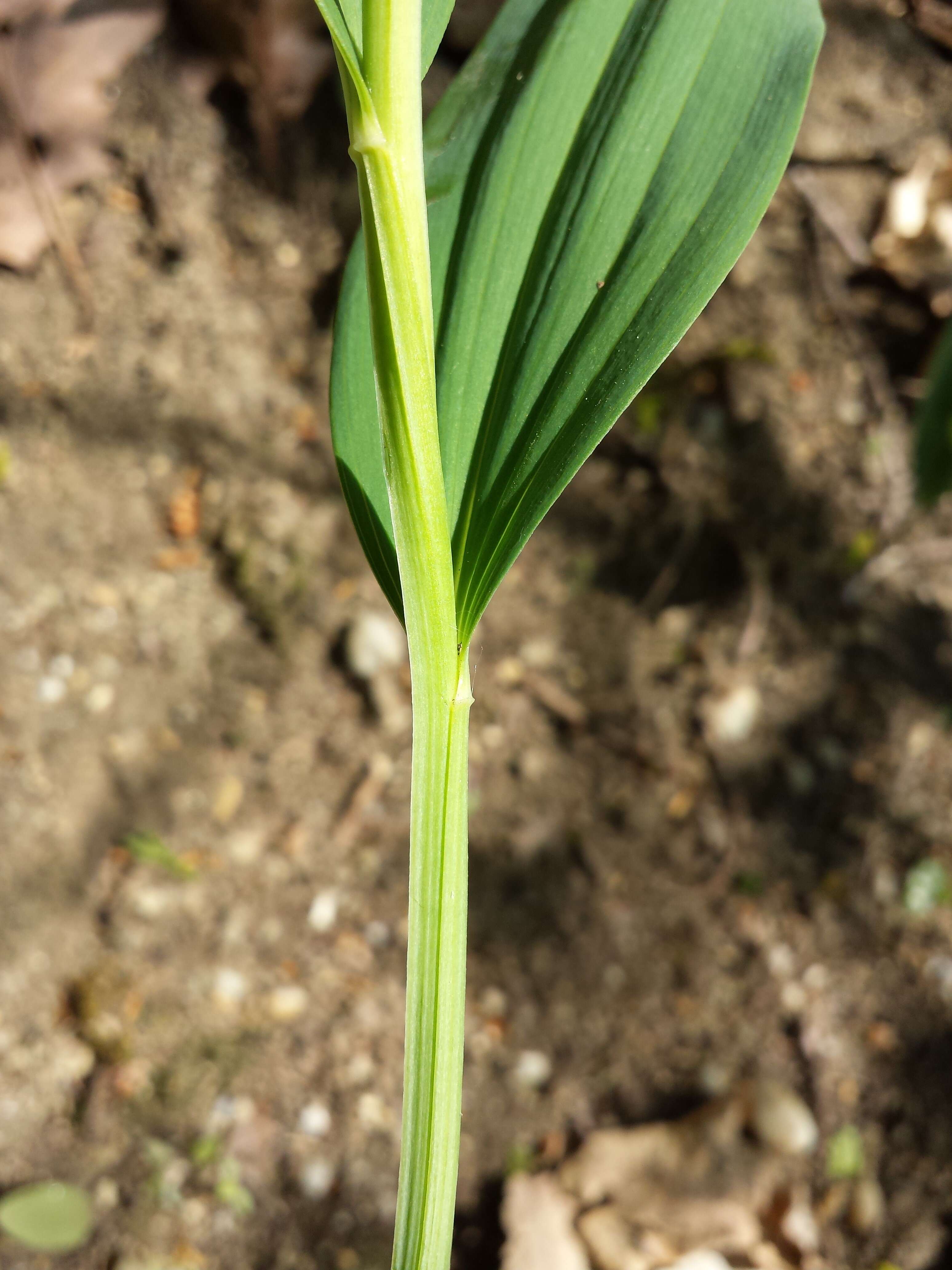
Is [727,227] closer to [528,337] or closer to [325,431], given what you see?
[528,337]

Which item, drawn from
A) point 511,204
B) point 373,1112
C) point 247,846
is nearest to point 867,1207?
point 373,1112

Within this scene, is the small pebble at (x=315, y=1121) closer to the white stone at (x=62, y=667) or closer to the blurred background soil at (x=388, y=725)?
the blurred background soil at (x=388, y=725)

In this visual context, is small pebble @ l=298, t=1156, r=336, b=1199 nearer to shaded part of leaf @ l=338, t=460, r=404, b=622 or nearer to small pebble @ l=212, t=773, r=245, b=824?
small pebble @ l=212, t=773, r=245, b=824

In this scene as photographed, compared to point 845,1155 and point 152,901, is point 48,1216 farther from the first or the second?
point 845,1155

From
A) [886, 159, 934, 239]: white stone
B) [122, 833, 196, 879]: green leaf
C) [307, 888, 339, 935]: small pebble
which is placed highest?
[886, 159, 934, 239]: white stone

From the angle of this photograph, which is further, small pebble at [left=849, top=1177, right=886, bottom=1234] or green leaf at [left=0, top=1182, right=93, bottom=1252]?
small pebble at [left=849, top=1177, right=886, bottom=1234]

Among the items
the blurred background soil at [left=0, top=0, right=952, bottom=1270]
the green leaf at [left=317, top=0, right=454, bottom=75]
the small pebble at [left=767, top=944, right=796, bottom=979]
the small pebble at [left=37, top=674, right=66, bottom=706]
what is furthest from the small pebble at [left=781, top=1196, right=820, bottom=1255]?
the green leaf at [left=317, top=0, right=454, bottom=75]

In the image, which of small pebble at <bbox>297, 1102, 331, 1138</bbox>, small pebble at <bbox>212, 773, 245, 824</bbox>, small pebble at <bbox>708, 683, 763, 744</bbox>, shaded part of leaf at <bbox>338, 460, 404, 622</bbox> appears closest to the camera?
shaded part of leaf at <bbox>338, 460, 404, 622</bbox>
